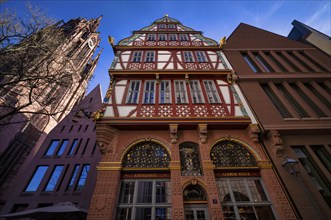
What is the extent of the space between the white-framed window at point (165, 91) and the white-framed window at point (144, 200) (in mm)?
4259

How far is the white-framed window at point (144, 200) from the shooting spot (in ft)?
19.4

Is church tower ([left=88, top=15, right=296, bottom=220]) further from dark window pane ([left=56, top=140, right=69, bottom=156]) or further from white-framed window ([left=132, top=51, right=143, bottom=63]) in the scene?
dark window pane ([left=56, top=140, right=69, bottom=156])

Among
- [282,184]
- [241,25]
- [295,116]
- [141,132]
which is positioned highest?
[241,25]

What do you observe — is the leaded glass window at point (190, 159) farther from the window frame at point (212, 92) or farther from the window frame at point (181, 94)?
the window frame at point (212, 92)

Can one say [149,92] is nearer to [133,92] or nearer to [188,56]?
[133,92]

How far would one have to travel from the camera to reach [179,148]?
24.8 ft

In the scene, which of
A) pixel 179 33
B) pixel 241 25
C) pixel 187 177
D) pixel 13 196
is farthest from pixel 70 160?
pixel 241 25

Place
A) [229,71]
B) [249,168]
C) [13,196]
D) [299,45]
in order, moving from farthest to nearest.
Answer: [13,196] → [299,45] → [229,71] → [249,168]

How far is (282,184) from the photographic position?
250 inches

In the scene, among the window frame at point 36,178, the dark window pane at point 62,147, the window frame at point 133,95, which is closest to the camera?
the window frame at point 133,95

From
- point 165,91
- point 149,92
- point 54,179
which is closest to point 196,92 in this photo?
point 165,91

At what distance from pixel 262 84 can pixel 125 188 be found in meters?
10.2

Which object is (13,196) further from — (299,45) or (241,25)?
(299,45)

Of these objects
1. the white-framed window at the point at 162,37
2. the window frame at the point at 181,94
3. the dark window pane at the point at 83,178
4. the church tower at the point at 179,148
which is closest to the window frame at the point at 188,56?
the church tower at the point at 179,148
